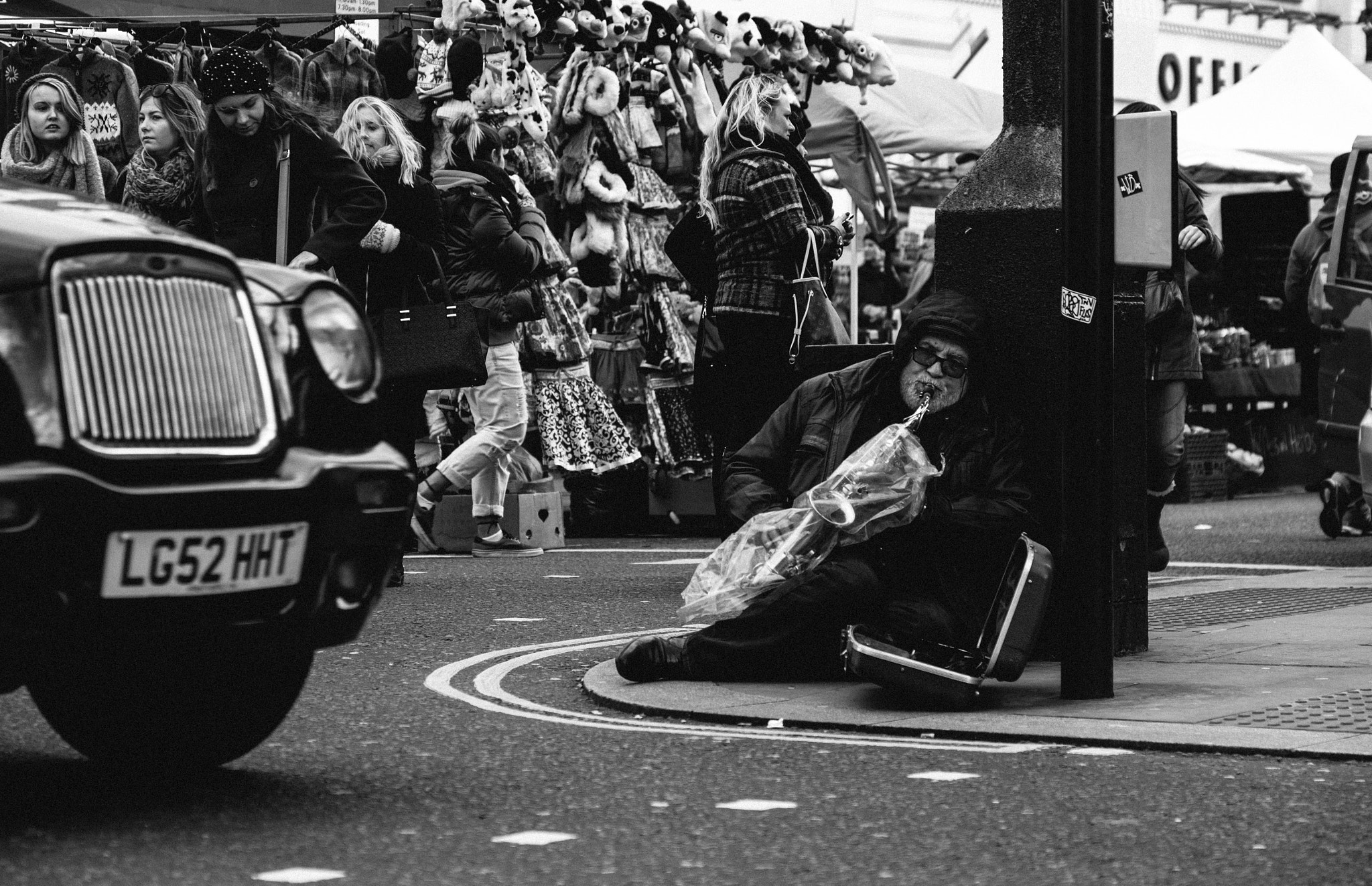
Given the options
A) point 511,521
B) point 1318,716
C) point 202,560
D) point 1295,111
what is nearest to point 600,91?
point 511,521

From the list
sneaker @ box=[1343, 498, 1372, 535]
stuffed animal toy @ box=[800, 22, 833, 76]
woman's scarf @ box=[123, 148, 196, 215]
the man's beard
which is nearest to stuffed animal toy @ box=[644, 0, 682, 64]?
stuffed animal toy @ box=[800, 22, 833, 76]

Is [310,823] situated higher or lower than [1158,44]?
lower

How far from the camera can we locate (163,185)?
29.8 ft

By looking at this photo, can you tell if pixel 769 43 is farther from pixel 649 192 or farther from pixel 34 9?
pixel 34 9

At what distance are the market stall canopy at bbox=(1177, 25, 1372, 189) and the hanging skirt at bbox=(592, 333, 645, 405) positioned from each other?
7.85 meters

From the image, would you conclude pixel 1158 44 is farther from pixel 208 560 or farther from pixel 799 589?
pixel 208 560

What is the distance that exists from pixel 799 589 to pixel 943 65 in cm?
2133

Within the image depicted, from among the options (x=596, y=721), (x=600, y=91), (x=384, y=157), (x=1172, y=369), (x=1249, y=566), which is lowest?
(x=1249, y=566)

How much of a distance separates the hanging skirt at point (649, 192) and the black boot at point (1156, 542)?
14.0ft

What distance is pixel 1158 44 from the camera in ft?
95.1

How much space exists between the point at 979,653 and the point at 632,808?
1.54 m

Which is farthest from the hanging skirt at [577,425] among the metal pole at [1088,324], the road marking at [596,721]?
the metal pole at [1088,324]

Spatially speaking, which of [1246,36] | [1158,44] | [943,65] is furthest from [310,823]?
[1246,36]

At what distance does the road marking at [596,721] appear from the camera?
5.31m
